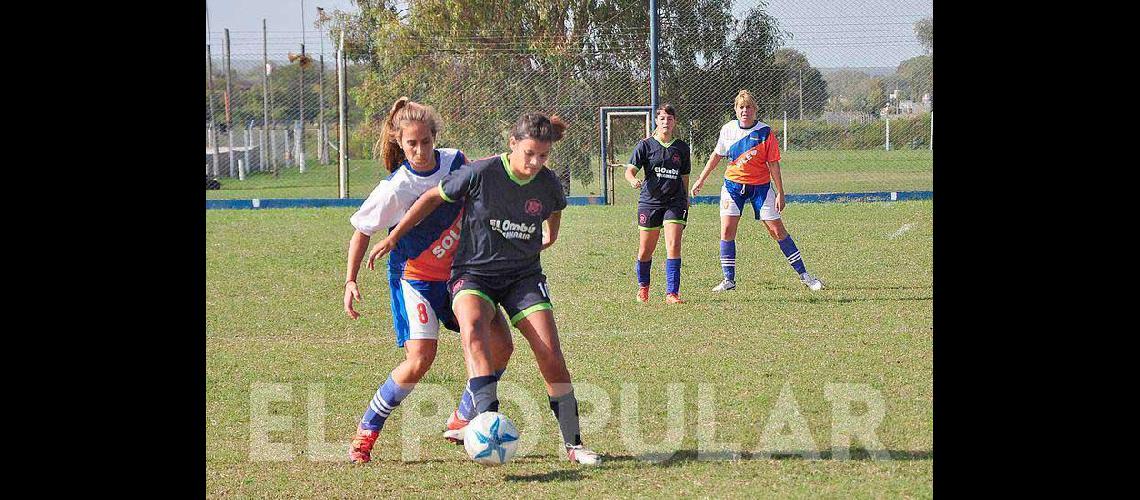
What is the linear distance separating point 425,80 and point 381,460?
19129mm

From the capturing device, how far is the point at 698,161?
2283 centimetres

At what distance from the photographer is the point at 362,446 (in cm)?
566

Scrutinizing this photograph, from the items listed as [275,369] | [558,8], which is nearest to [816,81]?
[558,8]

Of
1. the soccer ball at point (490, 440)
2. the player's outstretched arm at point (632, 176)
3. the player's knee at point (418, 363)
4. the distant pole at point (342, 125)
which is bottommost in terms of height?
the soccer ball at point (490, 440)

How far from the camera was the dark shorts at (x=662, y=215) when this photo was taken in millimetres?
11047

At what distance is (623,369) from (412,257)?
2.21m

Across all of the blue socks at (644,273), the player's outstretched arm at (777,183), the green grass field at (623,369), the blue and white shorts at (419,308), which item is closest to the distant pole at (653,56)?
the green grass field at (623,369)

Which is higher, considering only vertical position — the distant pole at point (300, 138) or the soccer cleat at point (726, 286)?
the distant pole at point (300, 138)

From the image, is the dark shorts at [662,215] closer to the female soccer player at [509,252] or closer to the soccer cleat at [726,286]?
the soccer cleat at [726,286]

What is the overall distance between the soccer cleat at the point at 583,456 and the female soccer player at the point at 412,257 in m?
0.56

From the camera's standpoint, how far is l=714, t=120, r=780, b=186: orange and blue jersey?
38.0 ft

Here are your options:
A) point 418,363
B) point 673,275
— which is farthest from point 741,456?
point 673,275

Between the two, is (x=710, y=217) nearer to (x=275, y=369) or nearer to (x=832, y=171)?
(x=832, y=171)
